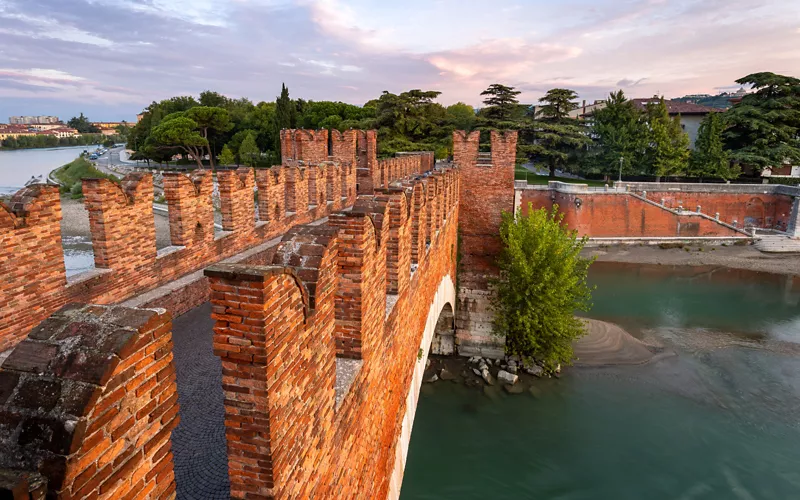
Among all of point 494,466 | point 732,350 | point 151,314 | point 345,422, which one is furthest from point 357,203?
point 732,350

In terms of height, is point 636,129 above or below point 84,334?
above

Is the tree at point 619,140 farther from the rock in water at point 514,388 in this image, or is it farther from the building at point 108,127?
the building at point 108,127

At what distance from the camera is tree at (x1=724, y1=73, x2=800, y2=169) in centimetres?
3838

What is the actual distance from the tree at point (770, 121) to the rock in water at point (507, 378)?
33.5 metres

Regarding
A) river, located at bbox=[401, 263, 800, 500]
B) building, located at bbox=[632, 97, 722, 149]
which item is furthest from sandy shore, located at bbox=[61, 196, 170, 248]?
building, located at bbox=[632, 97, 722, 149]

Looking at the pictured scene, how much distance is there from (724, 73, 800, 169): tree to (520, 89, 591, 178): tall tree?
11929 millimetres

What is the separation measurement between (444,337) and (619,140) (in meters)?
30.6

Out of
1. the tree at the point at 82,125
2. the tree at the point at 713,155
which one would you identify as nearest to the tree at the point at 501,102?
the tree at the point at 713,155

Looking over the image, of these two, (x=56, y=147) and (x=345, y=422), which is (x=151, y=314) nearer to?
(x=345, y=422)

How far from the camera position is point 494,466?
13.2m

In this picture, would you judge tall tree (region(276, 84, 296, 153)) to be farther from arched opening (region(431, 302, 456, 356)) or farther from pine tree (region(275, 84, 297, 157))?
arched opening (region(431, 302, 456, 356))

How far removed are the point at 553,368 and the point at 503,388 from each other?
181cm

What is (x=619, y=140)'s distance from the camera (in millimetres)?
40750

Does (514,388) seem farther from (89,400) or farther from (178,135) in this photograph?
(178,135)
